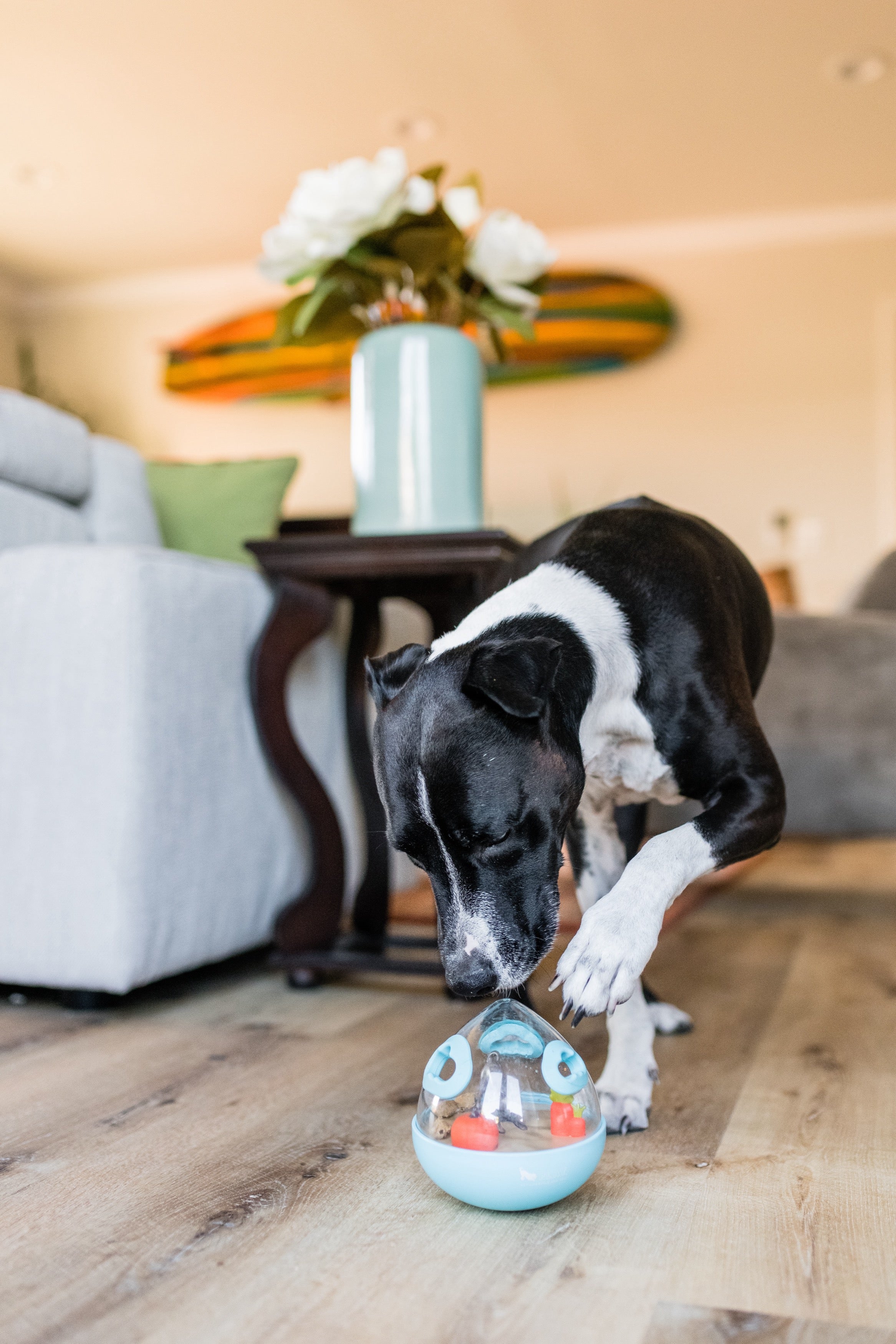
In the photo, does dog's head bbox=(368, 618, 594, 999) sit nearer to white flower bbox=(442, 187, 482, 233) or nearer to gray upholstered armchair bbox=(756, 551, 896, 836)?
white flower bbox=(442, 187, 482, 233)

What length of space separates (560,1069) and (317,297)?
4.91 feet

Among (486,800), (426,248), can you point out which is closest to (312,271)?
(426,248)

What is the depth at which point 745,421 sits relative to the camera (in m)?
5.66

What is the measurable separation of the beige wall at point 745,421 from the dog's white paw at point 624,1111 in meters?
4.61

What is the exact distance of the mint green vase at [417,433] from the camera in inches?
77.2

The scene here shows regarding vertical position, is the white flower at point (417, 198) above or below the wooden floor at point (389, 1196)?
above

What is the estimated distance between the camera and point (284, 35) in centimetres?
411

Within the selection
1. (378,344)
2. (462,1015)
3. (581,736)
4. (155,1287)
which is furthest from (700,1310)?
(378,344)

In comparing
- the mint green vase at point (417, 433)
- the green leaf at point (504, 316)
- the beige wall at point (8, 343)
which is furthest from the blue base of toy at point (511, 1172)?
the beige wall at point (8, 343)

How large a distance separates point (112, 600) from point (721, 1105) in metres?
1.13

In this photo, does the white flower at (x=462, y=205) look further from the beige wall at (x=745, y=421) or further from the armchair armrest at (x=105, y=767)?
the beige wall at (x=745, y=421)

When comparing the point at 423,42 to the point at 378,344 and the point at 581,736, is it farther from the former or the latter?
the point at 581,736

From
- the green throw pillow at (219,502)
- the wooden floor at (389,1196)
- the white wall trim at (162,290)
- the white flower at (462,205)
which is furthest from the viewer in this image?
the white wall trim at (162,290)

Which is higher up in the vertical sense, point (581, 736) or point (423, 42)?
point (423, 42)
